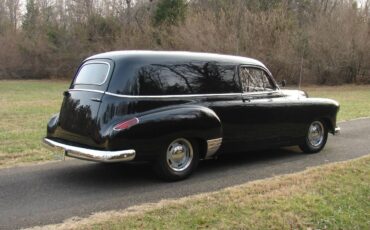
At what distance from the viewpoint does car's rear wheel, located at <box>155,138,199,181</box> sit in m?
6.62

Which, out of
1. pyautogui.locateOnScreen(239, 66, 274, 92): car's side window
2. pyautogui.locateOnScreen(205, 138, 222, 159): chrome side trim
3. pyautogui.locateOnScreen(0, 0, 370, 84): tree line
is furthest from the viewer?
pyautogui.locateOnScreen(0, 0, 370, 84): tree line

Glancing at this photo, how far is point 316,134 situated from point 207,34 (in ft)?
99.8

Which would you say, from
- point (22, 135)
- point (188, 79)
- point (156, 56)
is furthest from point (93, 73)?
point (22, 135)


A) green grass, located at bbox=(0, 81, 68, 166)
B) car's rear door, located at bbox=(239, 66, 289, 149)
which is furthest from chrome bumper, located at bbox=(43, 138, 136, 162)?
car's rear door, located at bbox=(239, 66, 289, 149)

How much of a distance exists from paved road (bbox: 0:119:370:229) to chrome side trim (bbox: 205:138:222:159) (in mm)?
328

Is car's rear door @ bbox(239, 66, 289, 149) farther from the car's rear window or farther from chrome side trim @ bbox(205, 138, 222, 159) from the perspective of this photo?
the car's rear window

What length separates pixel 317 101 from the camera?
29.2 feet

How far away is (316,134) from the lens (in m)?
9.08

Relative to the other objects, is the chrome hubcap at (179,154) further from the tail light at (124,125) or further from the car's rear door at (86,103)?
the car's rear door at (86,103)

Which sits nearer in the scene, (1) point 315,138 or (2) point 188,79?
(2) point 188,79

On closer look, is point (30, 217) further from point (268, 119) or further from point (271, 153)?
point (271, 153)

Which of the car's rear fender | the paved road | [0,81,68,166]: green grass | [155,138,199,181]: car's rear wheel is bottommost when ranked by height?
[0,81,68,166]: green grass

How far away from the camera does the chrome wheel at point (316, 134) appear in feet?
29.2

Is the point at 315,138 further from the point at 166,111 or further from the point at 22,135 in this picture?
the point at 22,135
